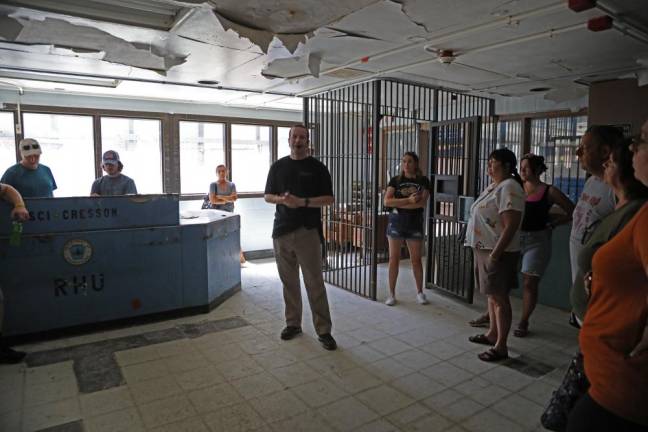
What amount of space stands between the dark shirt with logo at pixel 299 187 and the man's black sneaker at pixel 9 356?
203 centimetres

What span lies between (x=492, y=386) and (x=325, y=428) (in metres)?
1.16

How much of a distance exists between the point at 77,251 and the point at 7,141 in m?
3.28

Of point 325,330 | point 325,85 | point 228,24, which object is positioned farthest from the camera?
point 325,85

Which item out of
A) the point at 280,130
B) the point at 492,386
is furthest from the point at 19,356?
the point at 280,130

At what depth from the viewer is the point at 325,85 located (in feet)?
18.3

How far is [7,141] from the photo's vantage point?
575 centimetres

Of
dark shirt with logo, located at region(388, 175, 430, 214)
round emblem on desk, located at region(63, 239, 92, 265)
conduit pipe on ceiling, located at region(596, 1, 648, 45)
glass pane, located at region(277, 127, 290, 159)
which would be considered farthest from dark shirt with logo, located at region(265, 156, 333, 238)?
glass pane, located at region(277, 127, 290, 159)

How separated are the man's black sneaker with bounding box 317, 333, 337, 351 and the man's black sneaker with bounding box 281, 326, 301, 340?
27cm

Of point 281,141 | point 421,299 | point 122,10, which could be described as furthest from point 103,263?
point 281,141

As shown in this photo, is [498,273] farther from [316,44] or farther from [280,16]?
[316,44]

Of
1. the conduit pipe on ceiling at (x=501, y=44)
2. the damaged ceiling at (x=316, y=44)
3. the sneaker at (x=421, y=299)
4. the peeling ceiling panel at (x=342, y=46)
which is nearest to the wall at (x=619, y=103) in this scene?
the damaged ceiling at (x=316, y=44)

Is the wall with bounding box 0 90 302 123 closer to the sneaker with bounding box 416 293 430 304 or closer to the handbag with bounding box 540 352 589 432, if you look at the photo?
the sneaker with bounding box 416 293 430 304

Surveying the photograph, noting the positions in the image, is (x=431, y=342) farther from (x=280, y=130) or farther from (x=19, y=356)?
(x=280, y=130)

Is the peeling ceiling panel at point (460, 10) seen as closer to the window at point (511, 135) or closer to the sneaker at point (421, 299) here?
the sneaker at point (421, 299)
